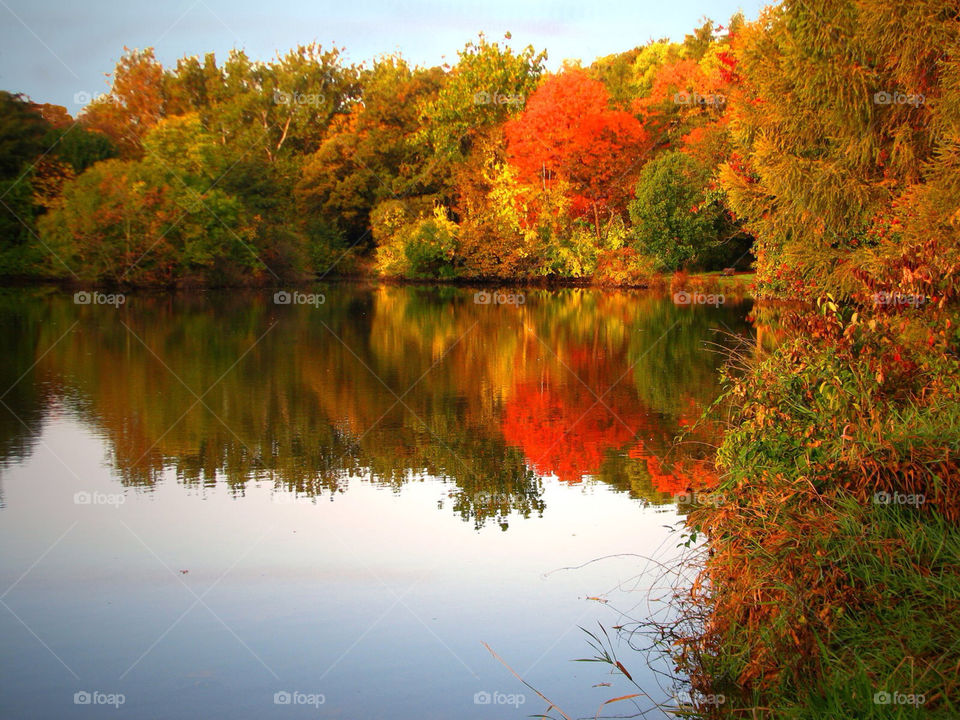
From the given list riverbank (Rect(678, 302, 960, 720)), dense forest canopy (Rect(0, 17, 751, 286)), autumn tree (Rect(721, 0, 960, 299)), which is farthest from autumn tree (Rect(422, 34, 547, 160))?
riverbank (Rect(678, 302, 960, 720))

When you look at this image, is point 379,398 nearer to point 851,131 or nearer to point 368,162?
point 851,131

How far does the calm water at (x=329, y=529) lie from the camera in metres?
5.09

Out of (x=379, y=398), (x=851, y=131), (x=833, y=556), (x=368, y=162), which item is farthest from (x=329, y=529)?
(x=368, y=162)

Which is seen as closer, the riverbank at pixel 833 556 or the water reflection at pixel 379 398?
the riverbank at pixel 833 556

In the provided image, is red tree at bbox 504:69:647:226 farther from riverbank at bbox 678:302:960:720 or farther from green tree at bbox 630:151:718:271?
riverbank at bbox 678:302:960:720

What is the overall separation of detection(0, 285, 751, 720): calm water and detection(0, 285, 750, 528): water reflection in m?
0.06

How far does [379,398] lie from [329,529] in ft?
19.9

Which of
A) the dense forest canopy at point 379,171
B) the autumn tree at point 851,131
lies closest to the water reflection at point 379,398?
the autumn tree at point 851,131

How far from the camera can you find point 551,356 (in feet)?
60.7

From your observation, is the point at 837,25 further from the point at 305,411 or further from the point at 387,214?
the point at 387,214

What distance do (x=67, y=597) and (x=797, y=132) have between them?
20693mm

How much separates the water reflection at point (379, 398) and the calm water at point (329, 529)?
6 cm

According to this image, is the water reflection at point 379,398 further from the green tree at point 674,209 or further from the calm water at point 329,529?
the green tree at point 674,209

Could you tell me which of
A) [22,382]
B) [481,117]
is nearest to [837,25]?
[22,382]
